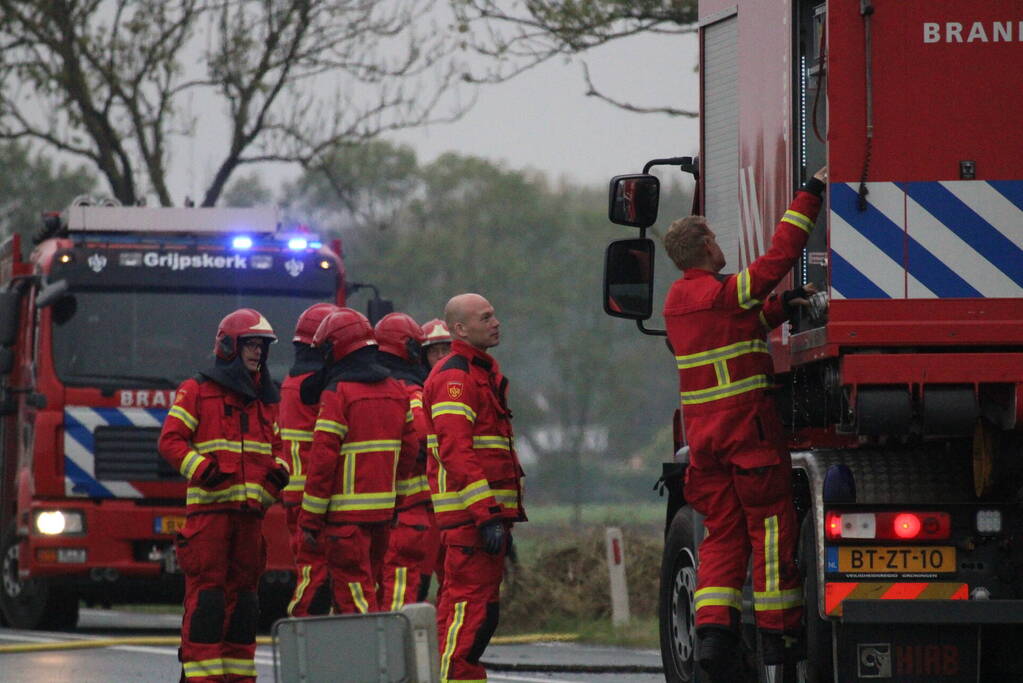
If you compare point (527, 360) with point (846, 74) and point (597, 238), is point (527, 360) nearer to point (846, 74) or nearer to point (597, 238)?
point (597, 238)

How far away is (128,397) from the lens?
16188mm

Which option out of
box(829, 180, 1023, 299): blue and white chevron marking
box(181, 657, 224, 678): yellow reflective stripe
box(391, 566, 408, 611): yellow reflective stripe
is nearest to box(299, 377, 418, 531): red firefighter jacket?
box(391, 566, 408, 611): yellow reflective stripe

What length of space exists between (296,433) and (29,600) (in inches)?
220

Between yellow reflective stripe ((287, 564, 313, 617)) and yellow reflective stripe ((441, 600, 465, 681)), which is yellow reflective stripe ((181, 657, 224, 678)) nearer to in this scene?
yellow reflective stripe ((441, 600, 465, 681))

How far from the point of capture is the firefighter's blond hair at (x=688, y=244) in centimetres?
876

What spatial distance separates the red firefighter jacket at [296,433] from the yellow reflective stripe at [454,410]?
3.11 m

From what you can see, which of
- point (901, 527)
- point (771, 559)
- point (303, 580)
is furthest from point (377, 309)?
point (901, 527)

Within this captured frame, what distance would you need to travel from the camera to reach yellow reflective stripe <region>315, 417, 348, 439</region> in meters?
11.2

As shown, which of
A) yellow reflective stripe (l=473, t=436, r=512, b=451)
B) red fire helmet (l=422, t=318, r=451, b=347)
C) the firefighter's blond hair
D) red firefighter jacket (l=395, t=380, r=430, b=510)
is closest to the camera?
the firefighter's blond hair

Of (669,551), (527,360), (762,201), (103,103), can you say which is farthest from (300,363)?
(527,360)

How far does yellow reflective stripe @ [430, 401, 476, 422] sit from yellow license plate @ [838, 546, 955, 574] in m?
2.01

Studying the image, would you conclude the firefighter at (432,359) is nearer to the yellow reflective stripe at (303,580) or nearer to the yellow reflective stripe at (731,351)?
the yellow reflective stripe at (303,580)

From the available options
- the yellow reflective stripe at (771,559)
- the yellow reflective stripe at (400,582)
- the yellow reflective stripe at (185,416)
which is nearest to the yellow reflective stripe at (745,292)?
the yellow reflective stripe at (771,559)

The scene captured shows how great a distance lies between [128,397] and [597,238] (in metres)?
70.5
